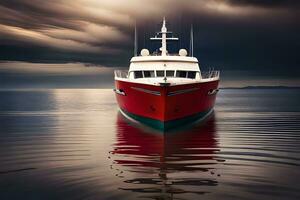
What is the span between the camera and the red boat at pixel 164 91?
24.1m

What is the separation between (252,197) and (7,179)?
875 cm

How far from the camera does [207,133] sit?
26859mm

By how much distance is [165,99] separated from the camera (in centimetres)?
2367

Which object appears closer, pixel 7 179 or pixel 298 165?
pixel 7 179

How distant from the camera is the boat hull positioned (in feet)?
78.5

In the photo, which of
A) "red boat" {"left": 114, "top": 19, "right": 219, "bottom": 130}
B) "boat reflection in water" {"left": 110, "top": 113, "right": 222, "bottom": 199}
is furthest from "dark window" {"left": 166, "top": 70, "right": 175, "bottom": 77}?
"boat reflection in water" {"left": 110, "top": 113, "right": 222, "bottom": 199}

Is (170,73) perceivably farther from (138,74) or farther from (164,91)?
(164,91)

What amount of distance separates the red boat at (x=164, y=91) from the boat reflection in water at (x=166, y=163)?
5.10 feet

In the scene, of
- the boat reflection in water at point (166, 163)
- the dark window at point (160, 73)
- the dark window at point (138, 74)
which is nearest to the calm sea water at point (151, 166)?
the boat reflection in water at point (166, 163)

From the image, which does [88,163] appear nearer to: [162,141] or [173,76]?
[162,141]

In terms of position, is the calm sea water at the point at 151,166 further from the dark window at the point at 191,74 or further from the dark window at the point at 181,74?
the dark window at the point at 191,74

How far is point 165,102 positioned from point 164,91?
0.84 m

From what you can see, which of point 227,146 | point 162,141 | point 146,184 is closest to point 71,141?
point 162,141

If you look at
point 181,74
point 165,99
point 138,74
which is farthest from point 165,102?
point 138,74
